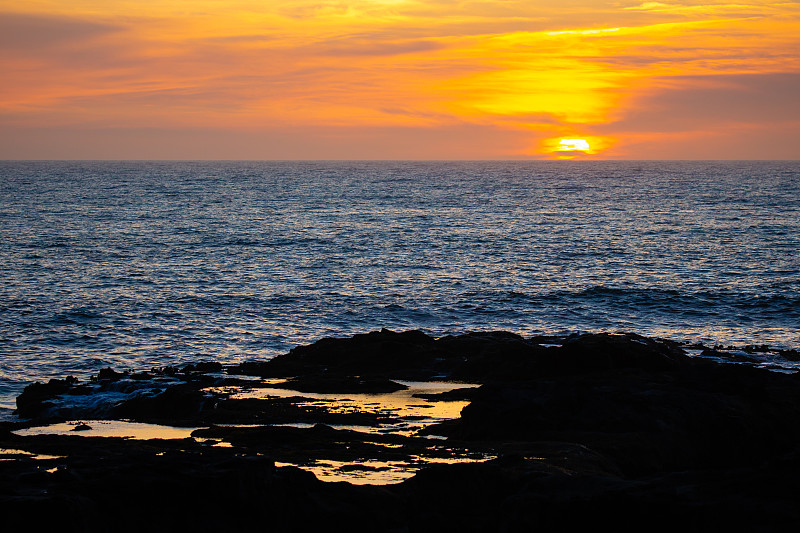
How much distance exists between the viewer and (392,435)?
20359 millimetres

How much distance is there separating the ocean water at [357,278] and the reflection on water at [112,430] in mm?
7163

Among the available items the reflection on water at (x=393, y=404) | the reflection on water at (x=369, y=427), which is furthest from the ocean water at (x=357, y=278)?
the reflection on water at (x=393, y=404)

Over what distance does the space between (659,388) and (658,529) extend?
10056 mm

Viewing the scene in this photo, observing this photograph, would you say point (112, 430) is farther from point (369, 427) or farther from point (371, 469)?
point (371, 469)

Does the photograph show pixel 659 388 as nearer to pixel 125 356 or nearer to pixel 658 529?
pixel 658 529

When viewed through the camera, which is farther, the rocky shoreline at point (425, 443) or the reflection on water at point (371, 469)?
the reflection on water at point (371, 469)

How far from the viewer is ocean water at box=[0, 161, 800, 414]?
40.8m

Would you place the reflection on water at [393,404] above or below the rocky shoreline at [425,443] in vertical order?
below

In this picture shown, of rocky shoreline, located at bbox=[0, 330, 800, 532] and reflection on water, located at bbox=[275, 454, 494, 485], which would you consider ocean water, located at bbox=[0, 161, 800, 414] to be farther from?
reflection on water, located at bbox=[275, 454, 494, 485]

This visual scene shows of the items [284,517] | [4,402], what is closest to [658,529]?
[284,517]

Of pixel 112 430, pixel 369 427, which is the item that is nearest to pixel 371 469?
pixel 369 427

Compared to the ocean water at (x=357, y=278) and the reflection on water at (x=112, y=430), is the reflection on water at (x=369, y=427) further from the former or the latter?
the ocean water at (x=357, y=278)

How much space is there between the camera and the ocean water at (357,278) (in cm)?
4078

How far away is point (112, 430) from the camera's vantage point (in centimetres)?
2236
